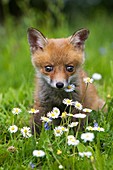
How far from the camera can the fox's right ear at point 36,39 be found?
4.30 metres

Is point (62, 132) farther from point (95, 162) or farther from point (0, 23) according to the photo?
point (0, 23)

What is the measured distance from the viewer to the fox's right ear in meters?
4.30

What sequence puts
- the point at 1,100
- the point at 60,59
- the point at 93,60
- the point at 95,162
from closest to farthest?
the point at 95,162 → the point at 60,59 → the point at 1,100 → the point at 93,60

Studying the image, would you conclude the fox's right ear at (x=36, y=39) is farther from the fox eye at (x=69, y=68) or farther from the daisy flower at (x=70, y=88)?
the daisy flower at (x=70, y=88)

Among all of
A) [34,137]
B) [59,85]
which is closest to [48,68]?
[59,85]

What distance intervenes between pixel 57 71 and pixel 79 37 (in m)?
0.51

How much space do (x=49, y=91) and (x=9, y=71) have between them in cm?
265

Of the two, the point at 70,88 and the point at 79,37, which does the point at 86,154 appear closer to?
the point at 70,88

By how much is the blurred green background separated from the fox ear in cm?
53

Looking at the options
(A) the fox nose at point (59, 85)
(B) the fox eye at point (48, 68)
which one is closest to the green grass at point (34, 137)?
(A) the fox nose at point (59, 85)

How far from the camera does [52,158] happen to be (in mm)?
3377

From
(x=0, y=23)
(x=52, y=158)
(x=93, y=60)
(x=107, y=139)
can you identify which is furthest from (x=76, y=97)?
(x=0, y=23)

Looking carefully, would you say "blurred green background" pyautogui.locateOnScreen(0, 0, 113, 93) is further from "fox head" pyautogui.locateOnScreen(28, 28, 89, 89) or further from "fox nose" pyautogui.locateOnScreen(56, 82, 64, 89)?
"fox nose" pyautogui.locateOnScreen(56, 82, 64, 89)

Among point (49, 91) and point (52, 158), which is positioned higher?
point (49, 91)
